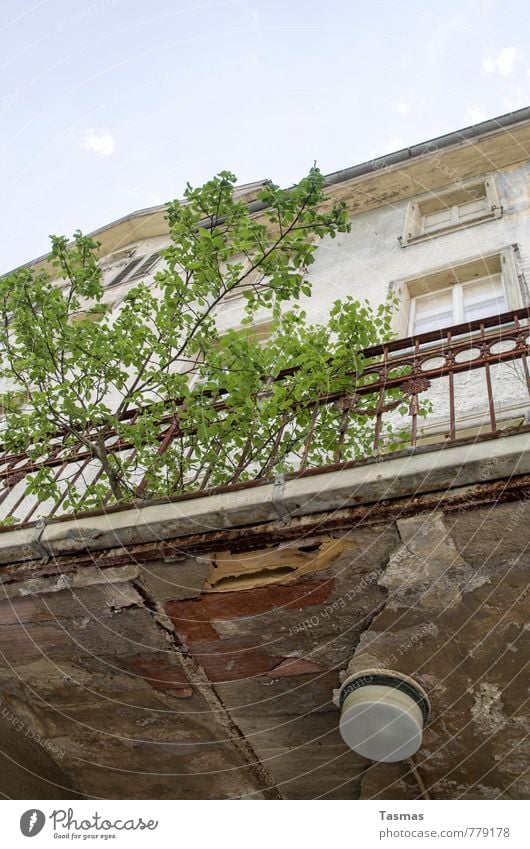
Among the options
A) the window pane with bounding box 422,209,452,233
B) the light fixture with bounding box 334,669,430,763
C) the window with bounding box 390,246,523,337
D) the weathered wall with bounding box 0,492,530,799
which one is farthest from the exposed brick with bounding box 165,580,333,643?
the window pane with bounding box 422,209,452,233

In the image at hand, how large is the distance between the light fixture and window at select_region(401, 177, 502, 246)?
9.11m

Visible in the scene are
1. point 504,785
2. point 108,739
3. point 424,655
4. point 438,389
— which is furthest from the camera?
point 438,389

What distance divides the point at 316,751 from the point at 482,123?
12.4 m

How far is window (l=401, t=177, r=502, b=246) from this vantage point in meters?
10.6

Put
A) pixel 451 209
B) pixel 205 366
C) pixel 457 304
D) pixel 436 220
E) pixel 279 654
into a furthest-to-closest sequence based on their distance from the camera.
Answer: pixel 451 209 → pixel 436 220 → pixel 457 304 → pixel 205 366 → pixel 279 654

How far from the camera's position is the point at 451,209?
472 inches

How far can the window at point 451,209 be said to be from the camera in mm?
10633

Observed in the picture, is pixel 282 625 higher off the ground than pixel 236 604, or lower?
lower

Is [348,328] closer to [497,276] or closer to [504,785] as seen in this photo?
[504,785]

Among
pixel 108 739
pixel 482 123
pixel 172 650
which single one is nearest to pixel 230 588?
pixel 172 650

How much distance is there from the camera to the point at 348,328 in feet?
17.1

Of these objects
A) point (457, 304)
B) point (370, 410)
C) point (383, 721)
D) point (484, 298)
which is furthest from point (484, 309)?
point (383, 721)
